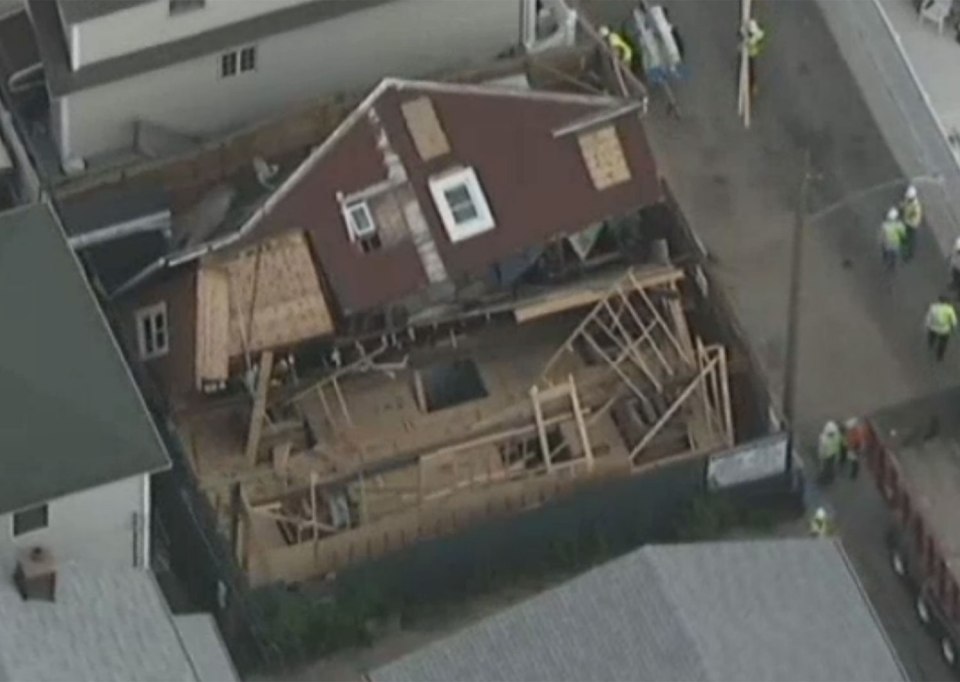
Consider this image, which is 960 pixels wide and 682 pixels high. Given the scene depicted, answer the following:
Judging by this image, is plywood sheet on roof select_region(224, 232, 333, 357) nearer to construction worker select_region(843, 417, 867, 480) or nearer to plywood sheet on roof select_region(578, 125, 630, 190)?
plywood sheet on roof select_region(578, 125, 630, 190)

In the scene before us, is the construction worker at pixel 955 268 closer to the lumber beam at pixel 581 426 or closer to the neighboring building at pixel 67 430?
the lumber beam at pixel 581 426

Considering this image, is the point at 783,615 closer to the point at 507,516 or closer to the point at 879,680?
the point at 879,680

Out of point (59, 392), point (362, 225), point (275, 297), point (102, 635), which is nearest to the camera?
point (102, 635)

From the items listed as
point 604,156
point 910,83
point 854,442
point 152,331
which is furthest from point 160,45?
point 910,83

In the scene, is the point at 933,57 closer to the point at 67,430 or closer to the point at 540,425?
the point at 540,425

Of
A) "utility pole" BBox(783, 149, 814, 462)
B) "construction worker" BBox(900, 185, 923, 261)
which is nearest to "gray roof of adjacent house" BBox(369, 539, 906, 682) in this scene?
"utility pole" BBox(783, 149, 814, 462)

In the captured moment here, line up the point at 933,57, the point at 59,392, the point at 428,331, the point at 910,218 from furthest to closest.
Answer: the point at 933,57 < the point at 910,218 < the point at 428,331 < the point at 59,392
